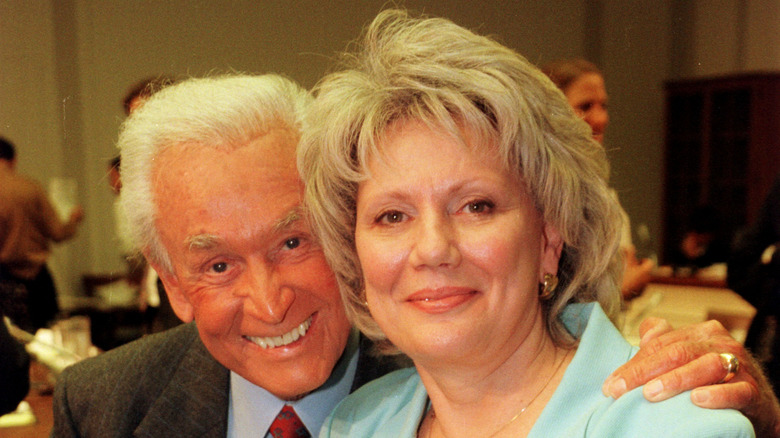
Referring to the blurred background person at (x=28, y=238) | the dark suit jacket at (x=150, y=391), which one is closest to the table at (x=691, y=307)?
the dark suit jacket at (x=150, y=391)

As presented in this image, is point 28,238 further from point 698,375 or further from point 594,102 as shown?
point 698,375

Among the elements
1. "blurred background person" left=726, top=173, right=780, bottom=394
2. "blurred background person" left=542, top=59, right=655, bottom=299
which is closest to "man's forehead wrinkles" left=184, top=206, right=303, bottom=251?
"blurred background person" left=542, top=59, right=655, bottom=299

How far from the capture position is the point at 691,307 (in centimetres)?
242

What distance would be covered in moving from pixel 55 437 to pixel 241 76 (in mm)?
1087

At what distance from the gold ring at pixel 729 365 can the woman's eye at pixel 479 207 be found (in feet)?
1.61

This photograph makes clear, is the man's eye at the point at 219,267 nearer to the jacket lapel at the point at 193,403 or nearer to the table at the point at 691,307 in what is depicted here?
the jacket lapel at the point at 193,403

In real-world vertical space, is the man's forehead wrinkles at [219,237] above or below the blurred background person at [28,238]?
above

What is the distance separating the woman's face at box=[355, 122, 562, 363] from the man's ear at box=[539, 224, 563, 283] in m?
0.08

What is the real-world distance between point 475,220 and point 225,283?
0.67 meters

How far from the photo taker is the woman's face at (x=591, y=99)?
2.26 m

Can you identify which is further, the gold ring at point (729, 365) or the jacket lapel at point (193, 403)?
the jacket lapel at point (193, 403)

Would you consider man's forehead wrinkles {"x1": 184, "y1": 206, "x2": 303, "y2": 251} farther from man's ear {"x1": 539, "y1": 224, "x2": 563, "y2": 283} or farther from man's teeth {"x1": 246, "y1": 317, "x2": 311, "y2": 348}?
man's ear {"x1": 539, "y1": 224, "x2": 563, "y2": 283}

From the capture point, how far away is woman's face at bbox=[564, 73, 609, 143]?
7.42 ft

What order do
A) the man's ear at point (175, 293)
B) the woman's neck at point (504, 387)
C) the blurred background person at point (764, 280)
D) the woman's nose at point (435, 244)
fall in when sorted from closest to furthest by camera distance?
the woman's nose at point (435, 244), the woman's neck at point (504, 387), the man's ear at point (175, 293), the blurred background person at point (764, 280)
